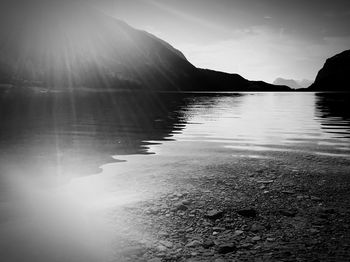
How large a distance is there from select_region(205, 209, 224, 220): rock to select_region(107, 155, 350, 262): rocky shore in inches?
1.1

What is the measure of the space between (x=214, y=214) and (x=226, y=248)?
5.36 ft

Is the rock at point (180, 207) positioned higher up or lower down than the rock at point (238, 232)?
higher up

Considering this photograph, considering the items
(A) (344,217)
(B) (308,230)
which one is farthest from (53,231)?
(A) (344,217)

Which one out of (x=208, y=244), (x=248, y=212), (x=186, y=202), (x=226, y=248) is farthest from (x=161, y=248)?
(x=248, y=212)

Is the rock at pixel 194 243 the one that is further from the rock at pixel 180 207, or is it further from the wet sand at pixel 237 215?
the rock at pixel 180 207

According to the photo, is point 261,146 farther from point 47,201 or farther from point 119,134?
point 47,201

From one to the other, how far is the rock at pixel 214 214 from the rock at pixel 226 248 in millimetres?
1351

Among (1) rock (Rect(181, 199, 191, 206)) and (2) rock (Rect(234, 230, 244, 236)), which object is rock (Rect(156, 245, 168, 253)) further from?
(1) rock (Rect(181, 199, 191, 206))

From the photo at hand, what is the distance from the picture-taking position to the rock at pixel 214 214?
295 inches

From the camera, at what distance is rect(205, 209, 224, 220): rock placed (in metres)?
7.50

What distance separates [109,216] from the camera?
302 inches

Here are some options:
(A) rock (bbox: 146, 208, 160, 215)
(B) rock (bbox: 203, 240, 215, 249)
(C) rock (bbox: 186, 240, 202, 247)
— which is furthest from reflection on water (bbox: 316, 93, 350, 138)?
(C) rock (bbox: 186, 240, 202, 247)

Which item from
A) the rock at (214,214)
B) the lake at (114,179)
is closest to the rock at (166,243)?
the lake at (114,179)

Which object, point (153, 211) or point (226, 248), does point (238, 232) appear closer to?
point (226, 248)
